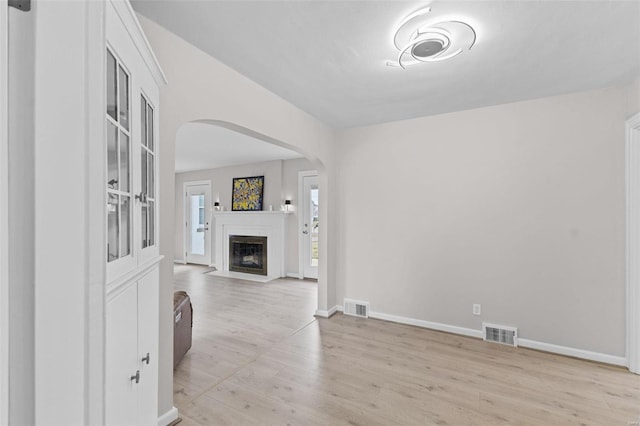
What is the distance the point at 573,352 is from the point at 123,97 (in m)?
4.00

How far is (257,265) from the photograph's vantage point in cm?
644

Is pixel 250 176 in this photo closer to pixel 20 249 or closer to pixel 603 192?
pixel 603 192

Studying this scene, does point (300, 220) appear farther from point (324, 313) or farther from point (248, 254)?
point (324, 313)

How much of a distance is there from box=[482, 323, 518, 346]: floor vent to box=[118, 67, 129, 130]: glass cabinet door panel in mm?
3610

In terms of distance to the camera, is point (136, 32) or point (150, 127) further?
point (150, 127)

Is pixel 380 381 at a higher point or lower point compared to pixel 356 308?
lower

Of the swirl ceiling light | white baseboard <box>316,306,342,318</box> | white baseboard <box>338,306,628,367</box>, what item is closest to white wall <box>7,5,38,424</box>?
the swirl ceiling light

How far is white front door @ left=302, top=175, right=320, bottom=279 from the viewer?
6008mm

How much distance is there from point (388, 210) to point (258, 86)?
6.90 ft

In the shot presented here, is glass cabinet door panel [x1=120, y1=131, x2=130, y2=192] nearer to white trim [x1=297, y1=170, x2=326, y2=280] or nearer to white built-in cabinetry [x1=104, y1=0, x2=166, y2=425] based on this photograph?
white built-in cabinetry [x1=104, y1=0, x2=166, y2=425]

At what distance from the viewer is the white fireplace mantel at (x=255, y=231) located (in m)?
6.20

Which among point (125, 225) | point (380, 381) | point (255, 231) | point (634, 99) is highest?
point (634, 99)

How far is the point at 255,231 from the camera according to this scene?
649cm

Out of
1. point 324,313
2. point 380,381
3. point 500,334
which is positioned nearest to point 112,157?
point 380,381
